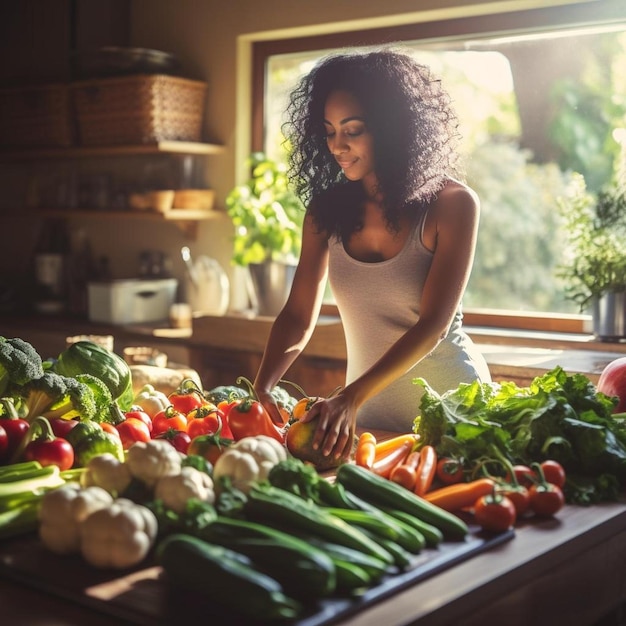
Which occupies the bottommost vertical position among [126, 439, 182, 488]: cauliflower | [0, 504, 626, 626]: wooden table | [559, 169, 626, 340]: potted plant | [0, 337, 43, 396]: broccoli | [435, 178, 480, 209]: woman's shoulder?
[0, 504, 626, 626]: wooden table

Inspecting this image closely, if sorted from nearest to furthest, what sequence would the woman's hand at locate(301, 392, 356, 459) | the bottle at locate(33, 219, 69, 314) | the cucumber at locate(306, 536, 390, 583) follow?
the cucumber at locate(306, 536, 390, 583), the woman's hand at locate(301, 392, 356, 459), the bottle at locate(33, 219, 69, 314)

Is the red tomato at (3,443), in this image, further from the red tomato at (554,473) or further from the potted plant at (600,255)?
the potted plant at (600,255)

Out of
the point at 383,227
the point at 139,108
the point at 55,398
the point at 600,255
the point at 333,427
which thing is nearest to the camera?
the point at 333,427

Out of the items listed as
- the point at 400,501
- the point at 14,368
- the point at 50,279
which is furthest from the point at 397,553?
the point at 50,279

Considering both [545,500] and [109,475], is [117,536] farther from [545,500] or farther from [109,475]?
[545,500]

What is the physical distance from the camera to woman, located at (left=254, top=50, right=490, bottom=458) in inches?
85.7

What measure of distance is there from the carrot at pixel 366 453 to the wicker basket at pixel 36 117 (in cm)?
329

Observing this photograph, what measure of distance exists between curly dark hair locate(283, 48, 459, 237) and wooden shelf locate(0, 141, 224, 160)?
192cm

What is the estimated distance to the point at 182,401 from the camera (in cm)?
207

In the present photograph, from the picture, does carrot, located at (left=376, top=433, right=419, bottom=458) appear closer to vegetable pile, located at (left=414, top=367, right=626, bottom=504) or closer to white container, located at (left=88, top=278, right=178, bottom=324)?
vegetable pile, located at (left=414, top=367, right=626, bottom=504)

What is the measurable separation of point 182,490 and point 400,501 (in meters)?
0.32

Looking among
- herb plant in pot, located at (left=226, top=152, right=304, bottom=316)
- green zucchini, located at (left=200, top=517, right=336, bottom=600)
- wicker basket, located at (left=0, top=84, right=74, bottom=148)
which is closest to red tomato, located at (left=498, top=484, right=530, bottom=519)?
green zucchini, located at (left=200, top=517, right=336, bottom=600)

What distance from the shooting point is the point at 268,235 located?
4047mm

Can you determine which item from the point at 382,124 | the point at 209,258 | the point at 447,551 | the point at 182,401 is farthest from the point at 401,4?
the point at 447,551
